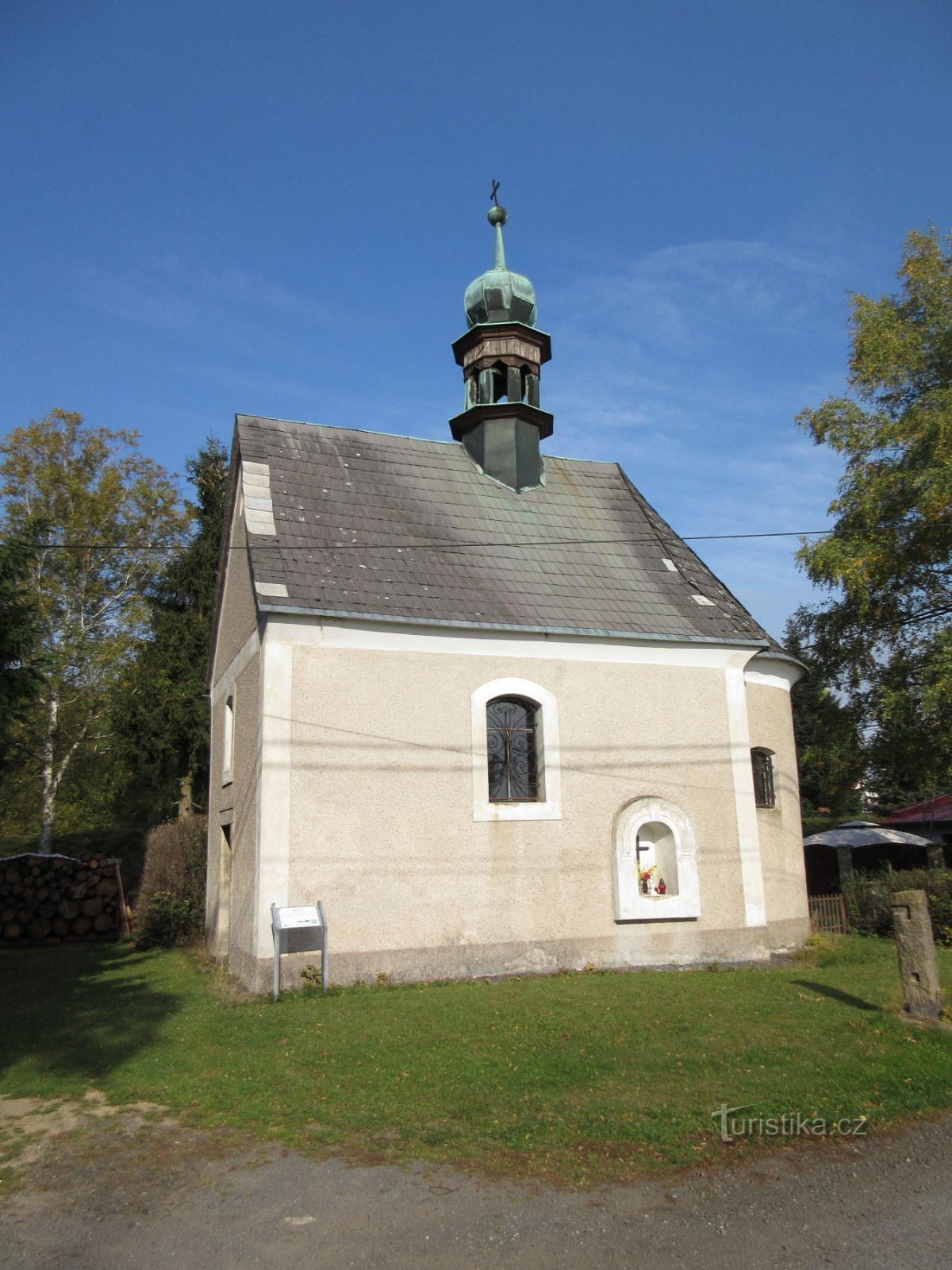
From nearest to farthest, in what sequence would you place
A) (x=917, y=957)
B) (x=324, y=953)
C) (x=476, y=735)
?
(x=917, y=957) < (x=324, y=953) < (x=476, y=735)

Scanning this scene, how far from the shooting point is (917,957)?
8.93m

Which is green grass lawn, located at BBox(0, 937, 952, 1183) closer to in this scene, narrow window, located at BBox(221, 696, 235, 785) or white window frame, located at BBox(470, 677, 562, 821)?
white window frame, located at BBox(470, 677, 562, 821)

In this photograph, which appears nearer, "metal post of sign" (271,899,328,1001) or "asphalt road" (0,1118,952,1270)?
"asphalt road" (0,1118,952,1270)

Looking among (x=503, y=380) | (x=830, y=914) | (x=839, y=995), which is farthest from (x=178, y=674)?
(x=839, y=995)

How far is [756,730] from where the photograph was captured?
47.9ft

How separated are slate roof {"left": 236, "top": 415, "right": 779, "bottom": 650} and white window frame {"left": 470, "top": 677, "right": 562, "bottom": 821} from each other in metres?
0.93

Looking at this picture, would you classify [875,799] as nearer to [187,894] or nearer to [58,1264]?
[187,894]

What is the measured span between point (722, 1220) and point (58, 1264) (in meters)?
3.38

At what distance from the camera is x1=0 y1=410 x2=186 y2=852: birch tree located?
2475cm

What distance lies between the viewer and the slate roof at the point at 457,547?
41.5 feet

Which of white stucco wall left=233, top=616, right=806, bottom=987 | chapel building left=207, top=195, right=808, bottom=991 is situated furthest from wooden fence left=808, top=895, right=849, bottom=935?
white stucco wall left=233, top=616, right=806, bottom=987

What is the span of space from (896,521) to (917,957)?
34.6 feet

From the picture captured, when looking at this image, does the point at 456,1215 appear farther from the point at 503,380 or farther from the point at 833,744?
the point at 833,744

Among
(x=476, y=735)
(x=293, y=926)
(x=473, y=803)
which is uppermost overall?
(x=476, y=735)
